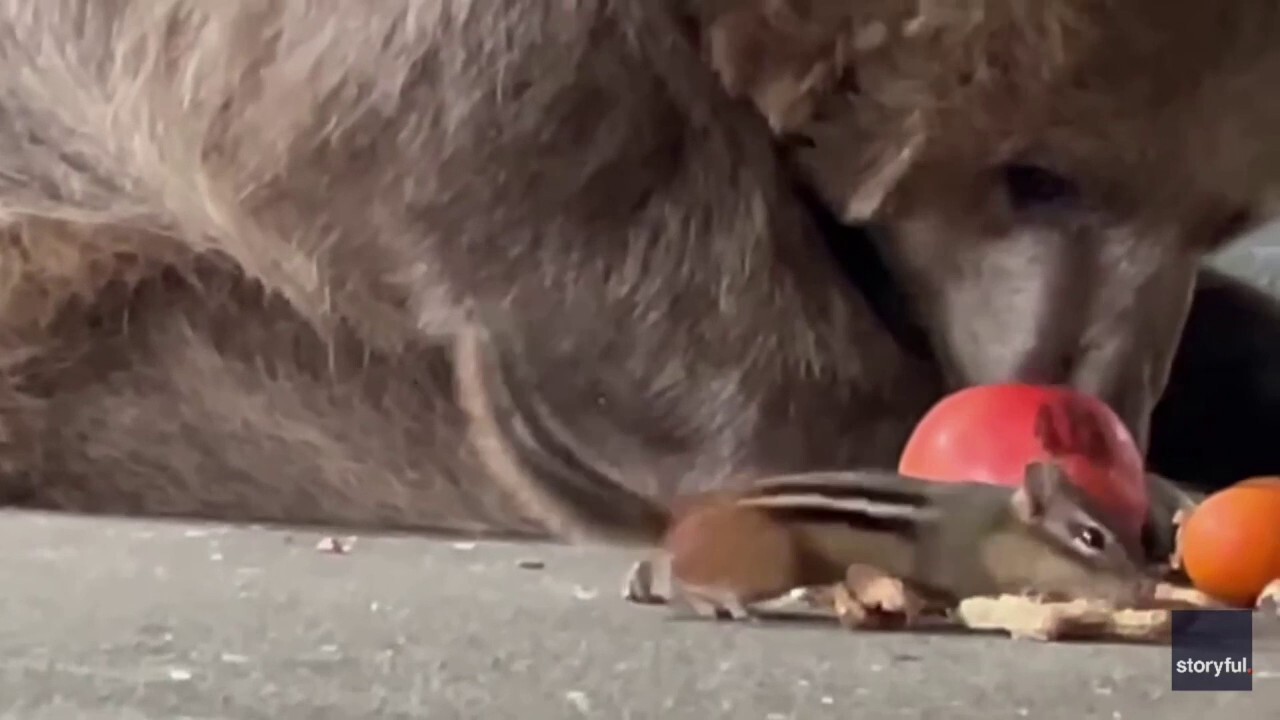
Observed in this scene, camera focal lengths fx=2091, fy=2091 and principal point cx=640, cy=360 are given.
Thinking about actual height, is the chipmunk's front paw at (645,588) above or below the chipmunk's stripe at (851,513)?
below

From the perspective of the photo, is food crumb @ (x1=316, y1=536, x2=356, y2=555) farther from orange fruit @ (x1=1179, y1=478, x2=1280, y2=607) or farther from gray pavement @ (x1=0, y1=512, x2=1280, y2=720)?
orange fruit @ (x1=1179, y1=478, x2=1280, y2=607)

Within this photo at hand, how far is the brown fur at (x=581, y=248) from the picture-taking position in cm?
75

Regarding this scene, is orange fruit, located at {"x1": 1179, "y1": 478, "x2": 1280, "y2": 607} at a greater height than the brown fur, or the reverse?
the brown fur

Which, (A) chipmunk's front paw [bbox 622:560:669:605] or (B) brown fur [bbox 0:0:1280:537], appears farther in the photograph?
(B) brown fur [bbox 0:0:1280:537]

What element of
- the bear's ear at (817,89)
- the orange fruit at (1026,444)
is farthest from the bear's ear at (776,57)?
the orange fruit at (1026,444)

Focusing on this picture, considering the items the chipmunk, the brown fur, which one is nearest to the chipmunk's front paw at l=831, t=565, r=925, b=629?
the chipmunk

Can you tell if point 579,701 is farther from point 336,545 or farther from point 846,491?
point 336,545

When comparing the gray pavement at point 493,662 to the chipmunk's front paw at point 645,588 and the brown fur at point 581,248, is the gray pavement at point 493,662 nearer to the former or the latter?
the chipmunk's front paw at point 645,588

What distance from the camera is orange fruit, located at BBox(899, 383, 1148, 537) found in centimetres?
66

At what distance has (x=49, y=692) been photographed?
508 mm

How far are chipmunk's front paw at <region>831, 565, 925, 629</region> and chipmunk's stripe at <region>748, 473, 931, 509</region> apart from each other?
0.11 ft

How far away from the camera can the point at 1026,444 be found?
2.25 ft

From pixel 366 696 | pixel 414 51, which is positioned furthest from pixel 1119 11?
pixel 366 696

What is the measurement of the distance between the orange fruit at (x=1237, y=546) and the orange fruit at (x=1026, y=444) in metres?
0.02
